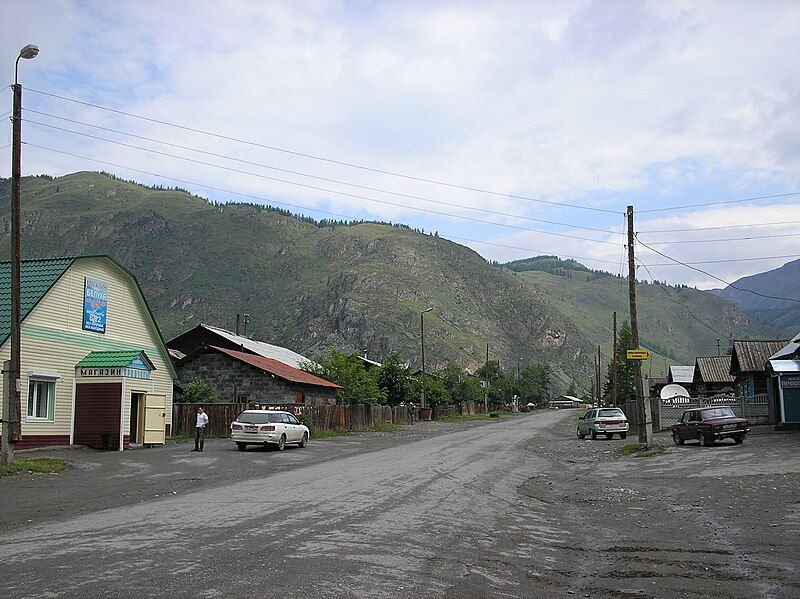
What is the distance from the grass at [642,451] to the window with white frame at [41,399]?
22.0m

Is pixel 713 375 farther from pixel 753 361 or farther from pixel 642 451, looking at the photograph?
pixel 642 451

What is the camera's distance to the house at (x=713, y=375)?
65.9m

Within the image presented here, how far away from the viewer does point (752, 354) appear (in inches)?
1831

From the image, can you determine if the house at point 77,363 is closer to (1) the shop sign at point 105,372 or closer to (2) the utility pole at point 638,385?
(1) the shop sign at point 105,372

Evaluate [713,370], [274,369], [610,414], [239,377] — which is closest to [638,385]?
[610,414]

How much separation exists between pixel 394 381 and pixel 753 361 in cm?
3384

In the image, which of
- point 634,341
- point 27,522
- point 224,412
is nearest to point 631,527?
point 27,522

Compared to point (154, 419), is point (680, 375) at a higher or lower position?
higher

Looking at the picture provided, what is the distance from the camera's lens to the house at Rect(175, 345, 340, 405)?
50719mm

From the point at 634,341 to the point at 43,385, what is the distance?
23.7 meters

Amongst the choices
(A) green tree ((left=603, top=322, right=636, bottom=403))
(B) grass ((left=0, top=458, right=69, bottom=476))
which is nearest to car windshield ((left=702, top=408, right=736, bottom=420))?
(B) grass ((left=0, top=458, right=69, bottom=476))

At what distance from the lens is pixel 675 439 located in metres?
32.5

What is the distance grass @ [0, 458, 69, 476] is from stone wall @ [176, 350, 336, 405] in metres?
26.5

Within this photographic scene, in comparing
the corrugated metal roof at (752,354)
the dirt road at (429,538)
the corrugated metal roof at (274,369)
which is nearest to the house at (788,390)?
the corrugated metal roof at (752,354)
